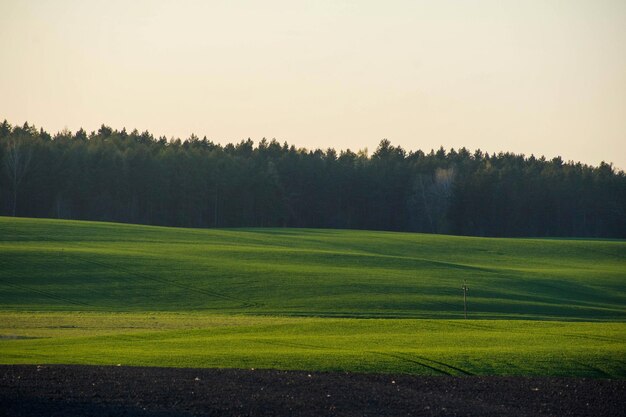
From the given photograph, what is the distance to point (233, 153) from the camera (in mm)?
170250

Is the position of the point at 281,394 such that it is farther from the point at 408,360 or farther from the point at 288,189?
the point at 288,189

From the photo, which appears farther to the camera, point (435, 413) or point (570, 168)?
point (570, 168)

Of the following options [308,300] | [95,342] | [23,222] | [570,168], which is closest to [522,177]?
[570,168]

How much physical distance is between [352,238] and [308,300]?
42.9 metres

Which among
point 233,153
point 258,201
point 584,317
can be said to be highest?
point 233,153

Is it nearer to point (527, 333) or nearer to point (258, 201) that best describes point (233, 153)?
point (258, 201)

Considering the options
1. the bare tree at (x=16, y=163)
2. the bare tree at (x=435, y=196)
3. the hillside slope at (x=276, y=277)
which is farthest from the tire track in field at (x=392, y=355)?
the bare tree at (x=435, y=196)

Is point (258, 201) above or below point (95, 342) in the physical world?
above

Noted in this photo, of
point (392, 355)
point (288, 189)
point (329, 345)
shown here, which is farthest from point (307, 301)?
point (288, 189)

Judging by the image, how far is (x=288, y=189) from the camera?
14725 cm

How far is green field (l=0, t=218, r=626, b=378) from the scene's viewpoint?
30922 mm

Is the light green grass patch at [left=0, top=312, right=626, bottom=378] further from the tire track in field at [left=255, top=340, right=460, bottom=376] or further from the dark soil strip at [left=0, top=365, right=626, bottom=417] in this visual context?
the dark soil strip at [left=0, top=365, right=626, bottom=417]

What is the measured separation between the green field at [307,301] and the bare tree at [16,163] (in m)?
32.6

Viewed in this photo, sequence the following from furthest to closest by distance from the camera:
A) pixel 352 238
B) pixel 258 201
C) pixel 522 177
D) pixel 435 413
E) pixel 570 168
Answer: pixel 570 168 < pixel 522 177 < pixel 258 201 < pixel 352 238 < pixel 435 413
